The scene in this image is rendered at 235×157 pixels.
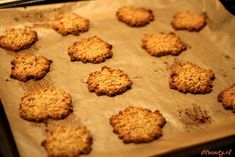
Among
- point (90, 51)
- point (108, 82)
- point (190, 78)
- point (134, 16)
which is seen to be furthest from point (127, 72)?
point (134, 16)

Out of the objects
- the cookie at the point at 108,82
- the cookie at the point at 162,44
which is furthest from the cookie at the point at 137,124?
the cookie at the point at 162,44

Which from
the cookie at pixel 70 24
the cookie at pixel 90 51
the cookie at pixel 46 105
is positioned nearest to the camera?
the cookie at pixel 46 105

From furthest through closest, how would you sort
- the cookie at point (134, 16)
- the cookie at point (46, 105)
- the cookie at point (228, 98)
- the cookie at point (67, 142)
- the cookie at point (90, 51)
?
the cookie at point (134, 16) → the cookie at point (90, 51) → the cookie at point (228, 98) → the cookie at point (46, 105) → the cookie at point (67, 142)

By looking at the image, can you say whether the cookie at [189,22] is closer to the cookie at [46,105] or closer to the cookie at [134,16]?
the cookie at [134,16]

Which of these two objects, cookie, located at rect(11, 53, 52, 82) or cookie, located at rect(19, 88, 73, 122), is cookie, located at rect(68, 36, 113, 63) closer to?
cookie, located at rect(11, 53, 52, 82)

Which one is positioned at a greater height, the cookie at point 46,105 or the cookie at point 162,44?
the cookie at point 162,44

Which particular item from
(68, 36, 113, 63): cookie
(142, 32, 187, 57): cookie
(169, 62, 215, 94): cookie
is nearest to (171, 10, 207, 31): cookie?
(142, 32, 187, 57): cookie
